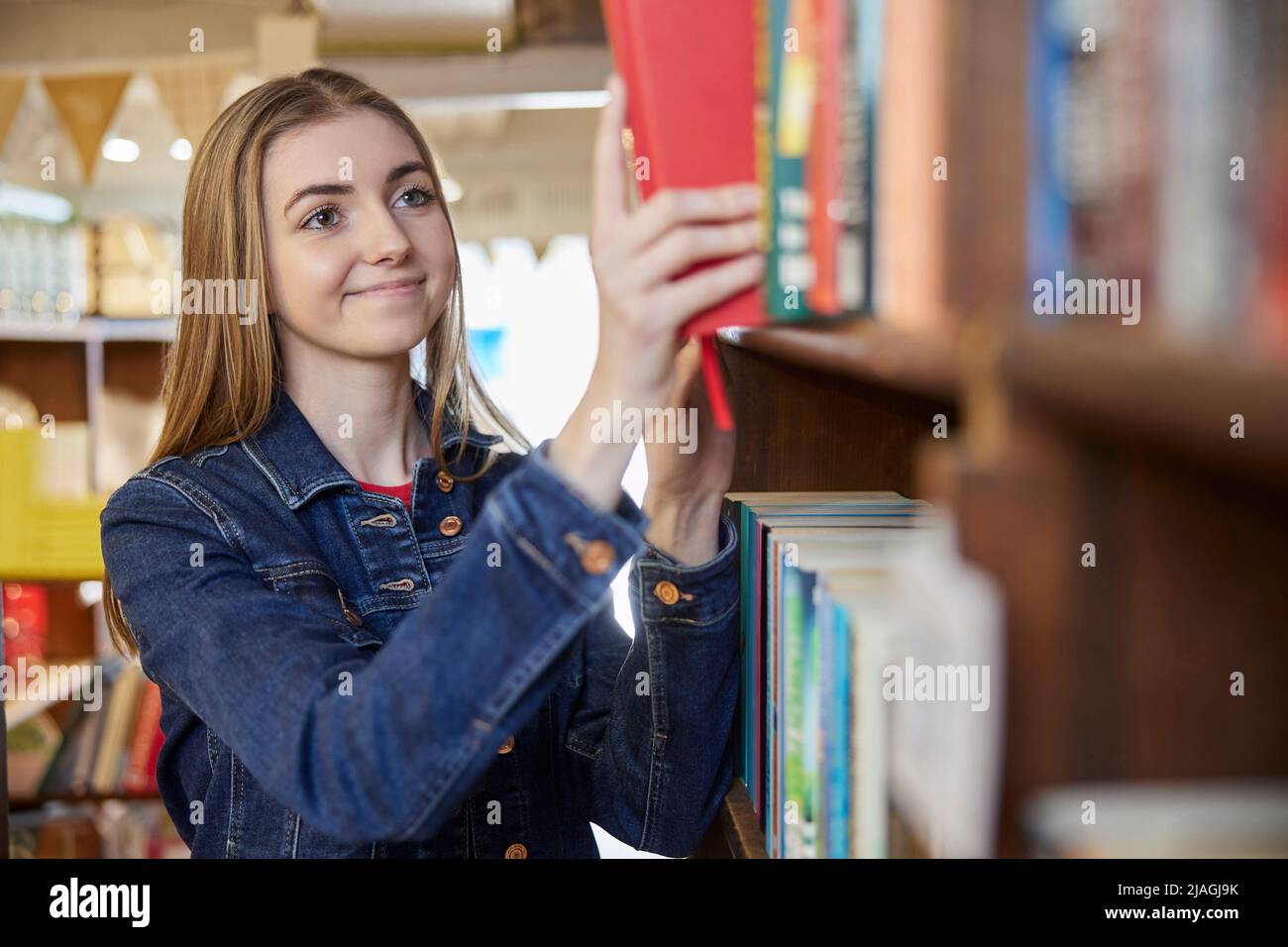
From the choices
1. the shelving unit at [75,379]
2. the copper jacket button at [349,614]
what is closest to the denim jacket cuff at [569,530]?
the copper jacket button at [349,614]

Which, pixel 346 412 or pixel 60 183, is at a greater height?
pixel 60 183

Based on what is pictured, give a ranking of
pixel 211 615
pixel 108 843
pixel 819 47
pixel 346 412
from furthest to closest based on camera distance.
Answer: pixel 108 843
pixel 346 412
pixel 211 615
pixel 819 47

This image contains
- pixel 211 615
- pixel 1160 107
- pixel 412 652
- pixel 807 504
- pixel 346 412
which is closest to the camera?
pixel 1160 107

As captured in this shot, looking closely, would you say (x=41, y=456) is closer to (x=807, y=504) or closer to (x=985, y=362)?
(x=807, y=504)

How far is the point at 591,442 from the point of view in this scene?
71 centimetres

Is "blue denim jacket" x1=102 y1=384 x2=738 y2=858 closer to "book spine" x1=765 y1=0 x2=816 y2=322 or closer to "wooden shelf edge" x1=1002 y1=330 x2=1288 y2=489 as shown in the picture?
"book spine" x1=765 y1=0 x2=816 y2=322

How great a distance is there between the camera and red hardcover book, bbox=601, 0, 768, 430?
25.9 inches

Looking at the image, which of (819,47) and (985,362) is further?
(819,47)

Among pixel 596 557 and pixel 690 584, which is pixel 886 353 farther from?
pixel 690 584

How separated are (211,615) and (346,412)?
40 centimetres

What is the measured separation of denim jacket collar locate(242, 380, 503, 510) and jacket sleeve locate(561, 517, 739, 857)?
324mm

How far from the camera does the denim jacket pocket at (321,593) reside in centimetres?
102

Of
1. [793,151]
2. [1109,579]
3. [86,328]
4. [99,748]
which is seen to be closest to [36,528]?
[99,748]

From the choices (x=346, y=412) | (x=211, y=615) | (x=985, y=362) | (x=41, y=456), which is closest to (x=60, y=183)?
(x=41, y=456)
